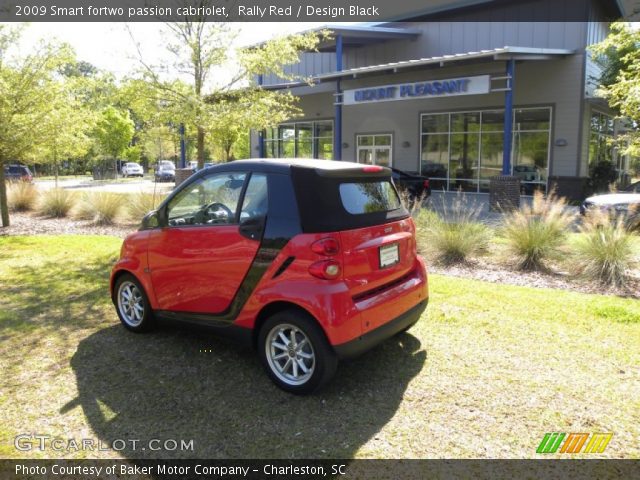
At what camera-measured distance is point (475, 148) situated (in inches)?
822

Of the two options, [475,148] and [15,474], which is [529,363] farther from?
[475,148]

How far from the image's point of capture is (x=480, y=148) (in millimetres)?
20734

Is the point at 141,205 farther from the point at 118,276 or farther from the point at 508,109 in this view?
the point at 508,109

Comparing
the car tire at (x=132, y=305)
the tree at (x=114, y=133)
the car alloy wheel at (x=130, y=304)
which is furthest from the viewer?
the tree at (x=114, y=133)

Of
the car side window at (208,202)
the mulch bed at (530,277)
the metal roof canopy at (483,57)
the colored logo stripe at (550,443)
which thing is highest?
the metal roof canopy at (483,57)

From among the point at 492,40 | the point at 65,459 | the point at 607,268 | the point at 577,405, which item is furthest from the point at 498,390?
the point at 492,40

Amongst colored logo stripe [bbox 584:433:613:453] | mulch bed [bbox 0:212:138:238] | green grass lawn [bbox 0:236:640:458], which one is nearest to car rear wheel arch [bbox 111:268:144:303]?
green grass lawn [bbox 0:236:640:458]

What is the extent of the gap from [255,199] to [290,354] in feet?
4.16

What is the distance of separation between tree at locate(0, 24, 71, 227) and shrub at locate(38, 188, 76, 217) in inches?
119

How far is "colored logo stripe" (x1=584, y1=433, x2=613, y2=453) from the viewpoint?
3.15 m

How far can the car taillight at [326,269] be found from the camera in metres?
3.58

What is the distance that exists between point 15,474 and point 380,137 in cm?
2275

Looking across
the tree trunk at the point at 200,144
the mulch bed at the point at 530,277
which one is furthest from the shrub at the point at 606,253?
the tree trunk at the point at 200,144

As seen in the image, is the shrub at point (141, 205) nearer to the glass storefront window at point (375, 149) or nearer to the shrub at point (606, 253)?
the shrub at point (606, 253)
